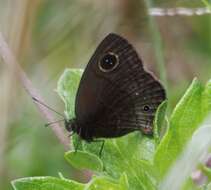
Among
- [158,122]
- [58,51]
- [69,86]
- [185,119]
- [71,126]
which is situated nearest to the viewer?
[185,119]

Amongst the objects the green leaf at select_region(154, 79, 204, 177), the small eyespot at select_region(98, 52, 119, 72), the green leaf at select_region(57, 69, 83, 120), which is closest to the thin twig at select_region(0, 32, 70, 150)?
the green leaf at select_region(57, 69, 83, 120)

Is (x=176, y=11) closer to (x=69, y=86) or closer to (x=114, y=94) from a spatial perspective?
(x=114, y=94)

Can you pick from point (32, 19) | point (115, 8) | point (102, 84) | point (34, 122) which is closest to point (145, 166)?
point (102, 84)

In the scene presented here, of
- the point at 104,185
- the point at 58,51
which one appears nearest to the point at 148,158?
the point at 104,185

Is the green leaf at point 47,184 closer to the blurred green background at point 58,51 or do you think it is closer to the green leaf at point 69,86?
the green leaf at point 69,86

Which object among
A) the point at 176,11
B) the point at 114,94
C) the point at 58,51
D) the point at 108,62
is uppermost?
the point at 108,62

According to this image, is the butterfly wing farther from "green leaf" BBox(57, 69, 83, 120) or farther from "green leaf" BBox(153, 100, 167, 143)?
"green leaf" BBox(153, 100, 167, 143)
